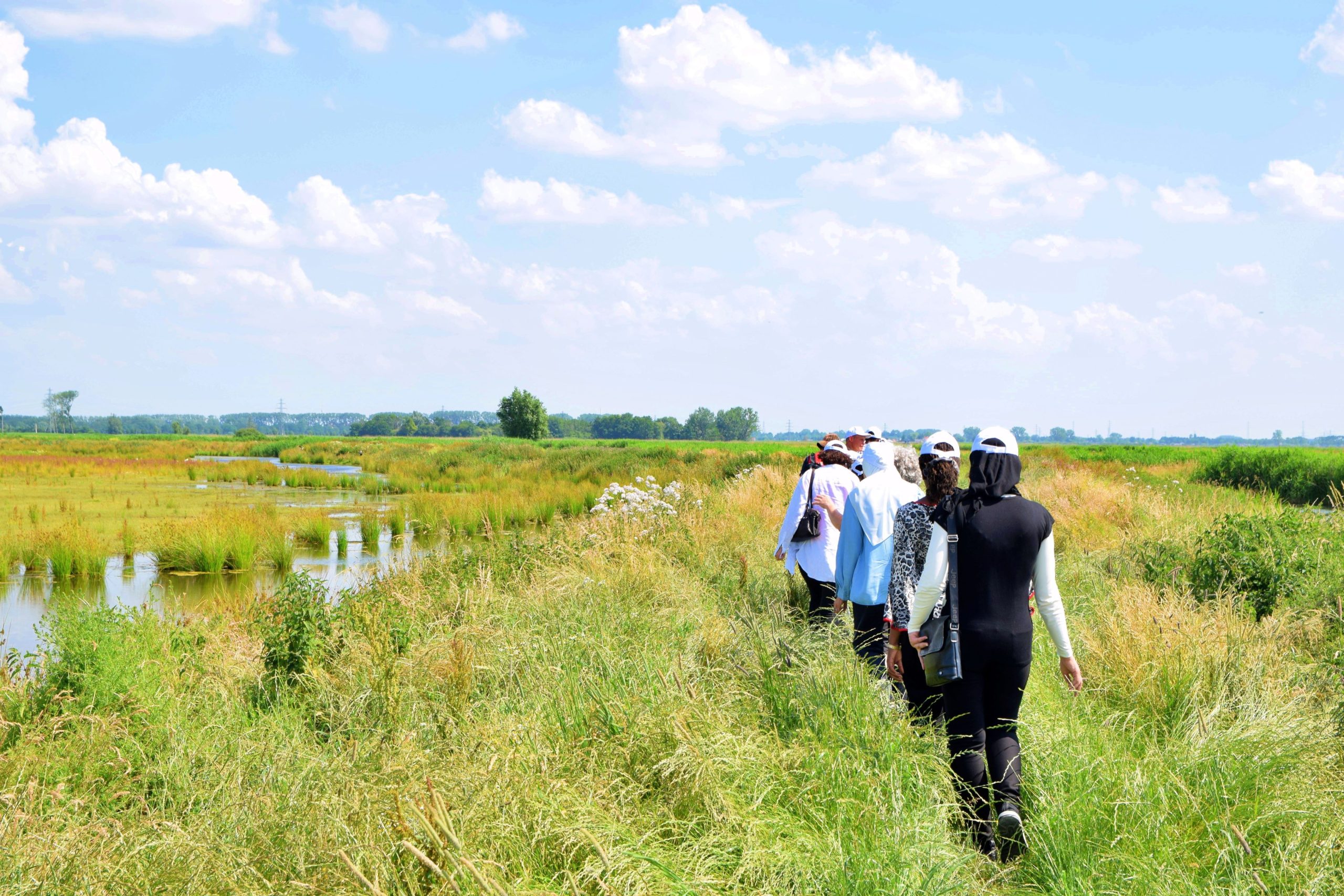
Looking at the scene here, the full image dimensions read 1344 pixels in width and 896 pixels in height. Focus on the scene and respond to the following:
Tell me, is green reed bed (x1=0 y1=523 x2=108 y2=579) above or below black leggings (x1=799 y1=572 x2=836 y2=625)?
below

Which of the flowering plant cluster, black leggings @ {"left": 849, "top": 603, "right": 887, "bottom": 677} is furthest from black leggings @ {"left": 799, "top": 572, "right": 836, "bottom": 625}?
the flowering plant cluster

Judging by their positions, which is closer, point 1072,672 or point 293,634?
point 1072,672

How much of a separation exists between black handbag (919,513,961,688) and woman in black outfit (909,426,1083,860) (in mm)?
18

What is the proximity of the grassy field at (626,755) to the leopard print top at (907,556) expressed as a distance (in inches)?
15.0

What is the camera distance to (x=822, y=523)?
5.80m

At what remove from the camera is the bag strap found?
3.37m

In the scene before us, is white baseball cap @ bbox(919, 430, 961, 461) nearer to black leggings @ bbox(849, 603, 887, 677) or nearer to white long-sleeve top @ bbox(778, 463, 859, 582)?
black leggings @ bbox(849, 603, 887, 677)

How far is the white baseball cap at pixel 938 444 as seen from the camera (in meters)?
3.75

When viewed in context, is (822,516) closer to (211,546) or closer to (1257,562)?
(1257,562)

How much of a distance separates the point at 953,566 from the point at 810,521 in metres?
2.44

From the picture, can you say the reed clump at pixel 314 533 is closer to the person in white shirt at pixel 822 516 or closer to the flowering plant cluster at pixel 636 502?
the flowering plant cluster at pixel 636 502

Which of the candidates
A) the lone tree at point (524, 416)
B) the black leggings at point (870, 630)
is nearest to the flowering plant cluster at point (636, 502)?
the black leggings at point (870, 630)

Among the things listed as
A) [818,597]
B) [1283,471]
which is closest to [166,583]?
[818,597]

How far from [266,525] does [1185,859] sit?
16.0m
